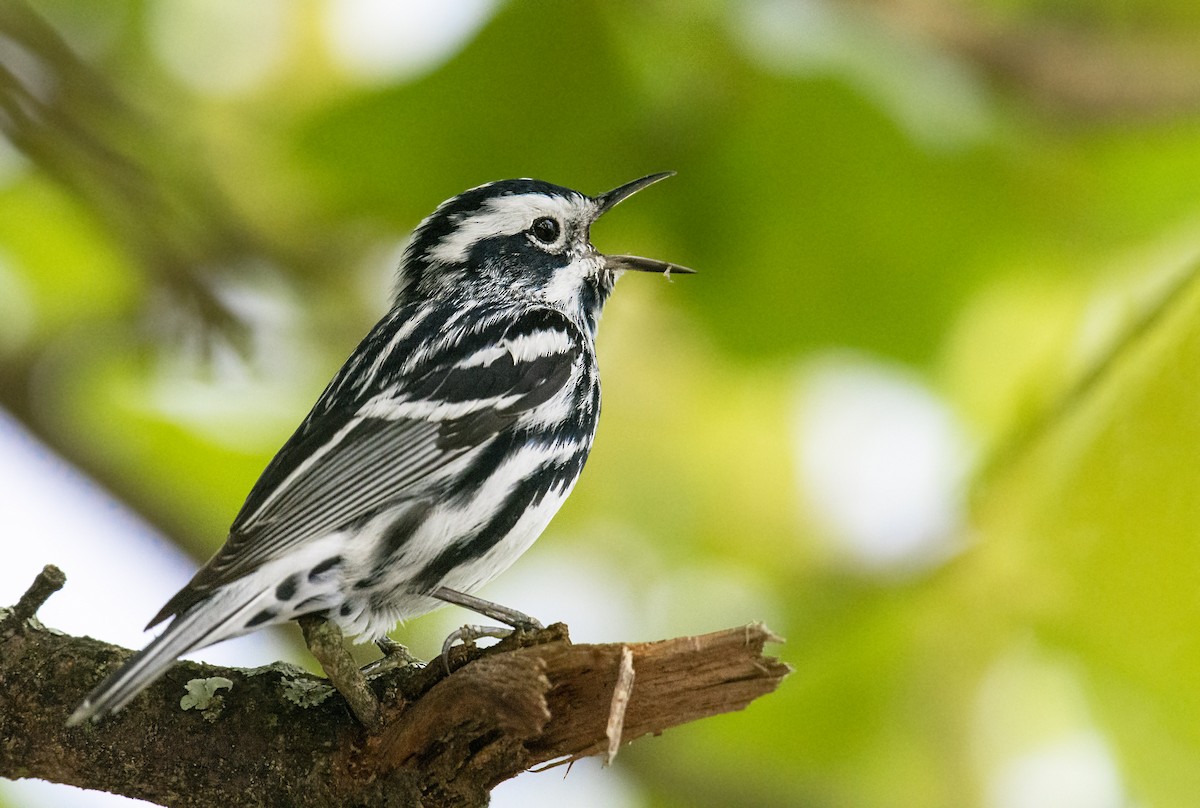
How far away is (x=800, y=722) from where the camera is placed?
13.2 ft

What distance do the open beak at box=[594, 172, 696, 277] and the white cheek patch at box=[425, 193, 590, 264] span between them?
0.05m

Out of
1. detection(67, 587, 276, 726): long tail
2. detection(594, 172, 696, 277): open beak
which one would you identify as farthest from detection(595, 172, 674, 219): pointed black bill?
detection(67, 587, 276, 726): long tail

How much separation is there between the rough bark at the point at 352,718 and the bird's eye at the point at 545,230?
5.18ft

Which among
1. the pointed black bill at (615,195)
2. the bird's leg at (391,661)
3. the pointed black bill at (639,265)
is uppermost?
the pointed black bill at (615,195)

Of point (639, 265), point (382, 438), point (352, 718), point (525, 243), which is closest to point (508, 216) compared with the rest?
point (525, 243)

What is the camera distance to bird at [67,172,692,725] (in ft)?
8.11

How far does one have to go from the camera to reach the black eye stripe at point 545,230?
143 inches

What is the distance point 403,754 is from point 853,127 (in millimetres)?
2301

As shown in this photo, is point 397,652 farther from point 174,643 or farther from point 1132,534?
point 1132,534

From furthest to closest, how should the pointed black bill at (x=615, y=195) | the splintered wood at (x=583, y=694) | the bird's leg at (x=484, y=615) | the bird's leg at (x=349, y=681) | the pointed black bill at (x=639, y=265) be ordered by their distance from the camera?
the pointed black bill at (x=615, y=195)
the pointed black bill at (x=639, y=265)
the bird's leg at (x=484, y=615)
the bird's leg at (x=349, y=681)
the splintered wood at (x=583, y=694)

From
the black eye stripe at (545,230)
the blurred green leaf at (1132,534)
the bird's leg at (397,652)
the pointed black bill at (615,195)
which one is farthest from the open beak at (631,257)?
the bird's leg at (397,652)

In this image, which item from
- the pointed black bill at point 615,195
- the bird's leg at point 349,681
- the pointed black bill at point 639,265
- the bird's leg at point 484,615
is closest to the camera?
Result: the bird's leg at point 349,681

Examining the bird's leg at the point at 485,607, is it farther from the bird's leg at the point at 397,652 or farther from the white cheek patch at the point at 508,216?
the white cheek patch at the point at 508,216

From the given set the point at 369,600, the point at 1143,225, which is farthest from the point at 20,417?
the point at 1143,225
